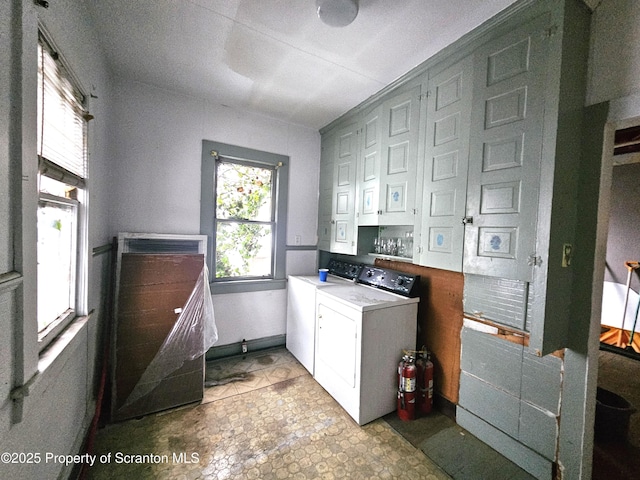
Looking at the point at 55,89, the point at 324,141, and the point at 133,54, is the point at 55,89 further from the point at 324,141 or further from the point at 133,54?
the point at 324,141

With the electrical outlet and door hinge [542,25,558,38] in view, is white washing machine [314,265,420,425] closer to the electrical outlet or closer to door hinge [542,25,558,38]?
the electrical outlet

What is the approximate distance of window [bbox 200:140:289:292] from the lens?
8.66ft

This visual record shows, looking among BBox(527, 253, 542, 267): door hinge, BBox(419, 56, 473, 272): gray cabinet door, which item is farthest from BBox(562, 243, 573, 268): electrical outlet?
BBox(419, 56, 473, 272): gray cabinet door

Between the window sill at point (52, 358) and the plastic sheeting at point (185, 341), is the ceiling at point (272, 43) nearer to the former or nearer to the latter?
the plastic sheeting at point (185, 341)

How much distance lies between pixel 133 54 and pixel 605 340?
5.98 metres

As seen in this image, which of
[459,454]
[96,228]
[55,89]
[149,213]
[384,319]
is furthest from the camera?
[149,213]

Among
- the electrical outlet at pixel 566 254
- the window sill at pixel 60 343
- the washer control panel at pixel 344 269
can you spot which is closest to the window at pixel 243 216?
the washer control panel at pixel 344 269

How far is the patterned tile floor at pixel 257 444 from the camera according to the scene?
1491 millimetres

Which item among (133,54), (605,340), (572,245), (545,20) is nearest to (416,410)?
(572,245)

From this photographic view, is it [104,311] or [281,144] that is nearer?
[104,311]

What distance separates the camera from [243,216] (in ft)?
9.39

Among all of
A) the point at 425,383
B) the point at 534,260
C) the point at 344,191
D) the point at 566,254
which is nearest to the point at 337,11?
the point at 344,191

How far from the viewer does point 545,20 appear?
4.25 ft

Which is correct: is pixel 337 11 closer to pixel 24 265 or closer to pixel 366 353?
pixel 24 265
